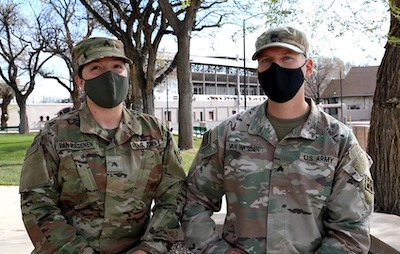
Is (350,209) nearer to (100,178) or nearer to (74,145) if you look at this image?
(100,178)

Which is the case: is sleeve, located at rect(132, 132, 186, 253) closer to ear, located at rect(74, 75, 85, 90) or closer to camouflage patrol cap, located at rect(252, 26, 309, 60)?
ear, located at rect(74, 75, 85, 90)

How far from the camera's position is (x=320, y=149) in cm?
212

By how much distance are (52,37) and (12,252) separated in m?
25.6

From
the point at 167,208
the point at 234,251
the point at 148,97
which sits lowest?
the point at 234,251

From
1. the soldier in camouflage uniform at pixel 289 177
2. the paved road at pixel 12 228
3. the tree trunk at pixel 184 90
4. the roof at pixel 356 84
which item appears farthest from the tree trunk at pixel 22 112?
the roof at pixel 356 84

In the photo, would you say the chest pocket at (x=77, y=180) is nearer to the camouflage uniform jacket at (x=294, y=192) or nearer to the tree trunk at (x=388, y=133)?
the camouflage uniform jacket at (x=294, y=192)

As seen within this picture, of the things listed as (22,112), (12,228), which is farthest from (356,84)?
(12,228)

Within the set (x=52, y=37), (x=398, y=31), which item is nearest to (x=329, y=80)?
(x=52, y=37)

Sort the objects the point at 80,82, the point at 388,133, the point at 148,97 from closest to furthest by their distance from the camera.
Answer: the point at 80,82 < the point at 388,133 < the point at 148,97

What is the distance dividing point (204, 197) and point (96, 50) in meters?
0.94

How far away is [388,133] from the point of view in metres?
4.65

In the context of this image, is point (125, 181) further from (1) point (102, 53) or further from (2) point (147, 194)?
(1) point (102, 53)

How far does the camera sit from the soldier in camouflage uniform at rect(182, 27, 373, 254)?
6.81ft

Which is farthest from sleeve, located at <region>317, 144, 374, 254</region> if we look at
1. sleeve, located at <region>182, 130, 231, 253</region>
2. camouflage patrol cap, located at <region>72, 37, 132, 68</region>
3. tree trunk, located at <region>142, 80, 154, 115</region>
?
tree trunk, located at <region>142, 80, 154, 115</region>
